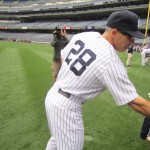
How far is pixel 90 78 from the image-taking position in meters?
2.98

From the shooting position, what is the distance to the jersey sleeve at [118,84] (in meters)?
2.85

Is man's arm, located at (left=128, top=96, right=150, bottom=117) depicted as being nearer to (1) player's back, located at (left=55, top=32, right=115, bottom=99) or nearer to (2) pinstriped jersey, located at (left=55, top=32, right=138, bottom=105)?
(2) pinstriped jersey, located at (left=55, top=32, right=138, bottom=105)

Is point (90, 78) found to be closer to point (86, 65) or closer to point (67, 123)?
point (86, 65)

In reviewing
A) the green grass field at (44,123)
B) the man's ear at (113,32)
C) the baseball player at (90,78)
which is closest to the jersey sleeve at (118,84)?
the baseball player at (90,78)

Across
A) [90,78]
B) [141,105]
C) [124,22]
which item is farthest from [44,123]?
[124,22]

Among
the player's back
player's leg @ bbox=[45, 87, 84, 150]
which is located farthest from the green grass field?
the player's back

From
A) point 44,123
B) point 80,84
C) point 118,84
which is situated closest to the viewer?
point 118,84

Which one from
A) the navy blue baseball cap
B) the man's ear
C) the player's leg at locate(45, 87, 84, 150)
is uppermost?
the navy blue baseball cap

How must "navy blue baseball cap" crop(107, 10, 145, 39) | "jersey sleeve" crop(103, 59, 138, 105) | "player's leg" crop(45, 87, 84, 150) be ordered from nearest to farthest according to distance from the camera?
1. "jersey sleeve" crop(103, 59, 138, 105)
2. "navy blue baseball cap" crop(107, 10, 145, 39)
3. "player's leg" crop(45, 87, 84, 150)

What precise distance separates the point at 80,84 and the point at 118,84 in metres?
0.42

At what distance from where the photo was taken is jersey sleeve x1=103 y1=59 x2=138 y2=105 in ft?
9.36

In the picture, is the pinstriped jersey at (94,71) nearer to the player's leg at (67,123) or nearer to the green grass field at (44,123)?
the player's leg at (67,123)

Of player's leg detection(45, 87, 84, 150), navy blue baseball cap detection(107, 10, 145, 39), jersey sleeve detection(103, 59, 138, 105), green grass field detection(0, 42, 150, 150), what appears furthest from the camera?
green grass field detection(0, 42, 150, 150)

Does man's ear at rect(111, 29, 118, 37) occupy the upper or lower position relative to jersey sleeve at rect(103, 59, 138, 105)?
upper
